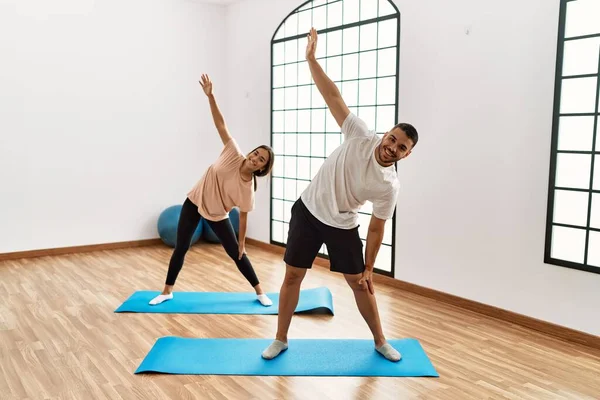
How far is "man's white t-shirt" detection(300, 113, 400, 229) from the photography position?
2.61m

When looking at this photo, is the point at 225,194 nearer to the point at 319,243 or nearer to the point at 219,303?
the point at 219,303

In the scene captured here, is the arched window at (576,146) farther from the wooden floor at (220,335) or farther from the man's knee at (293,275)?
the man's knee at (293,275)

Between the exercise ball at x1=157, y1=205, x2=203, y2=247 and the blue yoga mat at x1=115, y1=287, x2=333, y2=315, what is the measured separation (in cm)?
166

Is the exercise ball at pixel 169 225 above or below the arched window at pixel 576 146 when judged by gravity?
below

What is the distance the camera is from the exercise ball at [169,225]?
5.78 meters

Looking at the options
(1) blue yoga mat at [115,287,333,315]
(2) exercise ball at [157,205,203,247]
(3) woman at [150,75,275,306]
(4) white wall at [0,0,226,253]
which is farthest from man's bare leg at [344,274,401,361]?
(4) white wall at [0,0,226,253]

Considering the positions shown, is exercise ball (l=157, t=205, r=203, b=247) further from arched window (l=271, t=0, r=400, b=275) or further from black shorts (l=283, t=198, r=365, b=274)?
black shorts (l=283, t=198, r=365, b=274)

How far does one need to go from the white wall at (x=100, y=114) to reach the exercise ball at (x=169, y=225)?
0.30 metres

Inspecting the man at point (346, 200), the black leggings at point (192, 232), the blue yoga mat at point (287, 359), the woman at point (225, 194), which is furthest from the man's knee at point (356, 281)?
the black leggings at point (192, 232)

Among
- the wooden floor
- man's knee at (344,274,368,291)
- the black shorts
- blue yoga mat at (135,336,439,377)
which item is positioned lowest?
the wooden floor

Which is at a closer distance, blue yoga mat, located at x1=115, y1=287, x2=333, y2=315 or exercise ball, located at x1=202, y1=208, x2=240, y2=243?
blue yoga mat, located at x1=115, y1=287, x2=333, y2=315

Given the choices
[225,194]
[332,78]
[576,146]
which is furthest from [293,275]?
[332,78]

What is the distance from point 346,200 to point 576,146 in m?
1.57

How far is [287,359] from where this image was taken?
2.94 m
